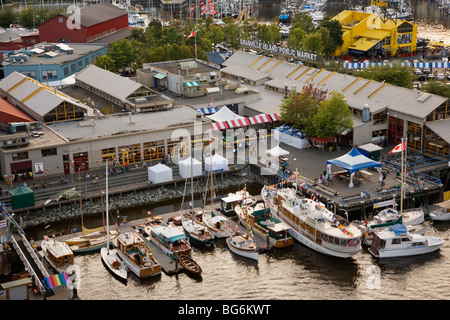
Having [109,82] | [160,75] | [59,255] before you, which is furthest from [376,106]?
[59,255]

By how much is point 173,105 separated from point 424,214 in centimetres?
2485

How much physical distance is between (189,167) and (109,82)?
19112 millimetres

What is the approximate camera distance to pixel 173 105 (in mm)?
60250

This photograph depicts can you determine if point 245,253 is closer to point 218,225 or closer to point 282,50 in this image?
point 218,225

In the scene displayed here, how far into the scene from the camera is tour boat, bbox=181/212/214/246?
41844mm

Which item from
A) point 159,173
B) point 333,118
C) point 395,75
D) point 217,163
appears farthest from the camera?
point 395,75

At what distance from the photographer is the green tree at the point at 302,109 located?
5722cm

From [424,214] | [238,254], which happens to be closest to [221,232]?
[238,254]

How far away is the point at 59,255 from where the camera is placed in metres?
38.6

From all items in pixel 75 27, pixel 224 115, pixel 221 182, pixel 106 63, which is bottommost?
pixel 221 182

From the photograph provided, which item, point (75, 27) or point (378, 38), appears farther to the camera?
point (75, 27)

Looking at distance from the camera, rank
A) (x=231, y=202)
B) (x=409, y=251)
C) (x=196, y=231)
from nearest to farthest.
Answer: (x=409, y=251) → (x=196, y=231) → (x=231, y=202)

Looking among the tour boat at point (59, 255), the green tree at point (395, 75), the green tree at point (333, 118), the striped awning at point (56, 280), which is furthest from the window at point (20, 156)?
the green tree at point (395, 75)

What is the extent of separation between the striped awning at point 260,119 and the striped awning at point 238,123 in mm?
567
